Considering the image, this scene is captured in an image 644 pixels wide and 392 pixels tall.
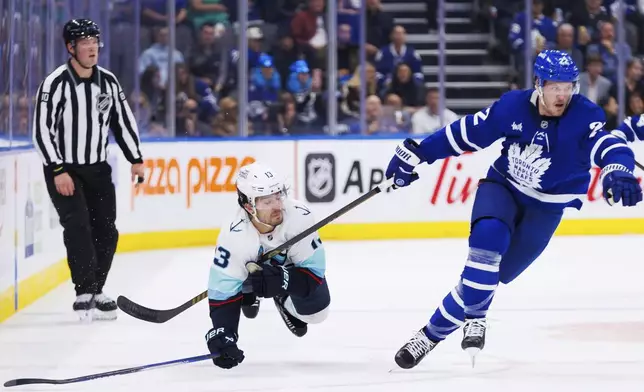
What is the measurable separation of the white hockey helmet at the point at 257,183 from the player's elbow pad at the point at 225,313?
355 millimetres

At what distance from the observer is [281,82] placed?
33.1 ft

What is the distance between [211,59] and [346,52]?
1.06 m

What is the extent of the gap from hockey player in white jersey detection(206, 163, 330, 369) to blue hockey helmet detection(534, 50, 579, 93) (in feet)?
2.98

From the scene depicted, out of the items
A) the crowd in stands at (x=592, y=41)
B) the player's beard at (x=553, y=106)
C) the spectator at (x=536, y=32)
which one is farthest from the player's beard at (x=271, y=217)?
the spectator at (x=536, y=32)

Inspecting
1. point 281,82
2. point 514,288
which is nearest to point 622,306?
point 514,288

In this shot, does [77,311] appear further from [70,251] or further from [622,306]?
[622,306]

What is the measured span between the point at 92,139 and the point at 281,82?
13.9 ft

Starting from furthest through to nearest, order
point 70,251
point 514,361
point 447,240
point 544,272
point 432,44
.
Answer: point 432,44
point 447,240
point 544,272
point 70,251
point 514,361

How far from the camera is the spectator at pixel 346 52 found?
33.0 ft

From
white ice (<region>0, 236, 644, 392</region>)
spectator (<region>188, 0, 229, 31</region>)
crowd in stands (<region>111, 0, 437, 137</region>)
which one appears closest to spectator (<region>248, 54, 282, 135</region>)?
crowd in stands (<region>111, 0, 437, 137</region>)

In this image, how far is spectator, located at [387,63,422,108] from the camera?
10.4 meters

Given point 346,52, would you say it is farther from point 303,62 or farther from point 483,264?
point 483,264

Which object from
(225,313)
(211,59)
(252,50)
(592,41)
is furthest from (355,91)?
(225,313)

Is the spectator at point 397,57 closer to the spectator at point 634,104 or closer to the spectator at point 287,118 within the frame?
the spectator at point 287,118
